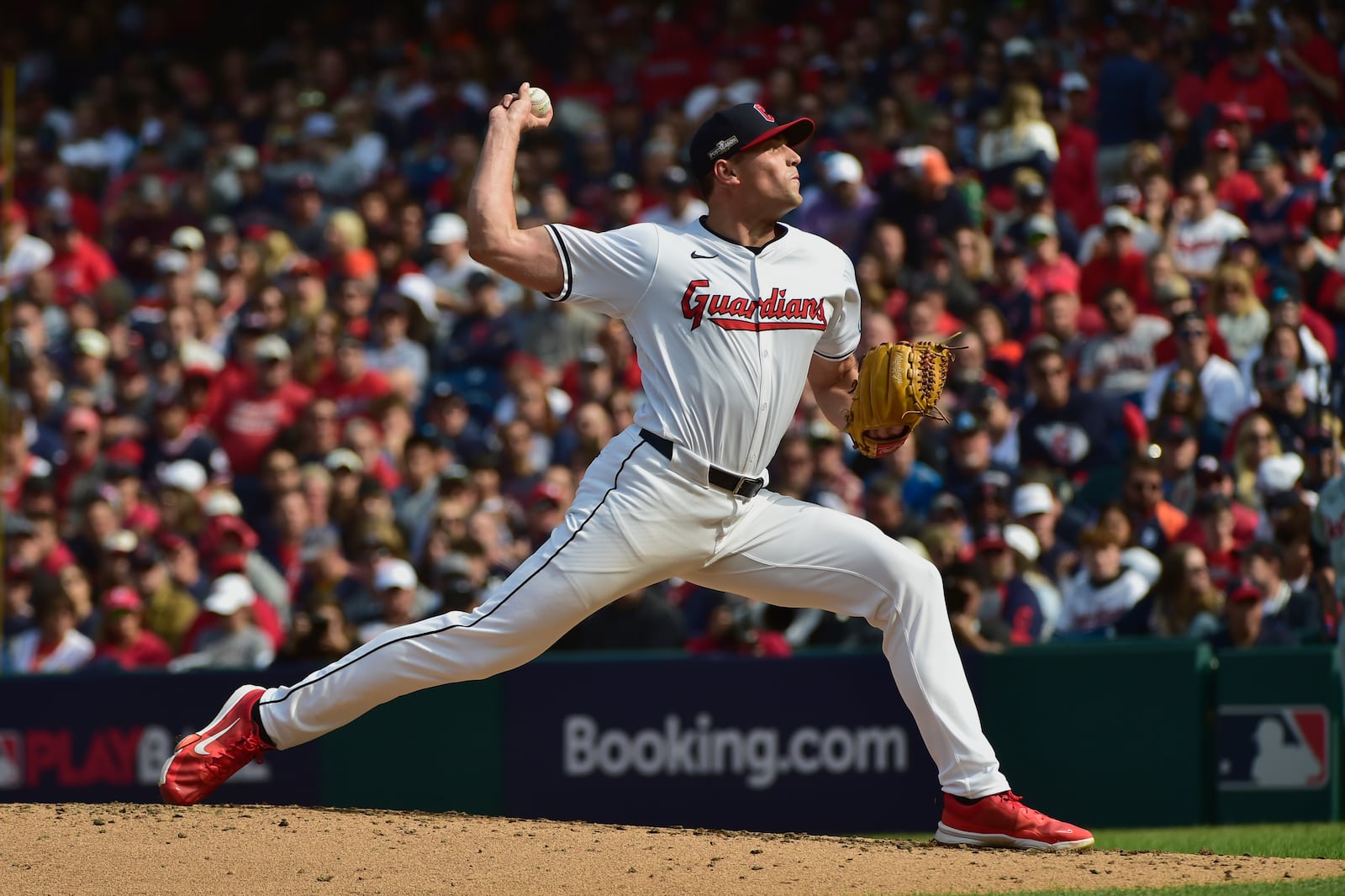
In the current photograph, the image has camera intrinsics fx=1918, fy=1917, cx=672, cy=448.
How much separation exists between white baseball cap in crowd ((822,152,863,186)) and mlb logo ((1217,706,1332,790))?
486 centimetres

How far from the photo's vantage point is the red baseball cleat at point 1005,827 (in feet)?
17.7

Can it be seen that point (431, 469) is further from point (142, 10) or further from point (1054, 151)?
point (142, 10)

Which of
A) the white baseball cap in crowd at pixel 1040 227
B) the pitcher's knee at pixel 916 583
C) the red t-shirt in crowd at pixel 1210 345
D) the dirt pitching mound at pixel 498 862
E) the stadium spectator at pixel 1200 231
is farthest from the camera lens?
the white baseball cap in crowd at pixel 1040 227

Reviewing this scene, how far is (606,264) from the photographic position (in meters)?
5.30

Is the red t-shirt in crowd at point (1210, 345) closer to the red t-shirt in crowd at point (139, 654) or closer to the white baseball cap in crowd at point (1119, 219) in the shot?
the white baseball cap in crowd at point (1119, 219)

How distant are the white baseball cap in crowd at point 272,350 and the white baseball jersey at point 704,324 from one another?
6.99 meters

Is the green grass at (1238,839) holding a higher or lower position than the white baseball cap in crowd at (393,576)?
lower

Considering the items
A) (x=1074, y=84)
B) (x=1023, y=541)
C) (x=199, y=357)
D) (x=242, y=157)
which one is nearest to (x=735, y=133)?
(x=1023, y=541)

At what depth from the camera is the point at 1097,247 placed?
11406 millimetres

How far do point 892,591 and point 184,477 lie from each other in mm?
7106

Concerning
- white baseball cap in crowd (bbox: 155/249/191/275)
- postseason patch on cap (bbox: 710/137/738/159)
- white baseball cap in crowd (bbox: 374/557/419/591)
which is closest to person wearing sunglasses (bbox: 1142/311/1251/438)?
white baseball cap in crowd (bbox: 374/557/419/591)

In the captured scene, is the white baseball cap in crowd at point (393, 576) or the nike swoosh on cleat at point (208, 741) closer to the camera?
the nike swoosh on cleat at point (208, 741)

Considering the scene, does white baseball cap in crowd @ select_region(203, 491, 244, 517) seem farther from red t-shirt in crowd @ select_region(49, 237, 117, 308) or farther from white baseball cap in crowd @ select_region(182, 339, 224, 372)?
red t-shirt in crowd @ select_region(49, 237, 117, 308)

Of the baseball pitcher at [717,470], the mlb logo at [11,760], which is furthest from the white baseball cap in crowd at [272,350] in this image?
the baseball pitcher at [717,470]
